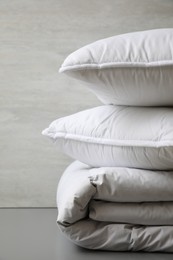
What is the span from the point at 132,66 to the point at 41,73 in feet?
1.81

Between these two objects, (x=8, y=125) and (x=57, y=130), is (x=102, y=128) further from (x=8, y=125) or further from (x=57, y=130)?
(x=8, y=125)

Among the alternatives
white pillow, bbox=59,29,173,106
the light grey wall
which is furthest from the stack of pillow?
the light grey wall

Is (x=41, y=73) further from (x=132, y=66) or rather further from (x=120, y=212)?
(x=120, y=212)

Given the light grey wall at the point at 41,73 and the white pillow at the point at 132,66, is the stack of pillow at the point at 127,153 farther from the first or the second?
the light grey wall at the point at 41,73

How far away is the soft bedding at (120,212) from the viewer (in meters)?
1.10

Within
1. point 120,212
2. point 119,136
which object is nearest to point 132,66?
point 119,136

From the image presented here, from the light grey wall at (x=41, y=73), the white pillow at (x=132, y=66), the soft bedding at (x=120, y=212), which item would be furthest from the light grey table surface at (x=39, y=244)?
the white pillow at (x=132, y=66)

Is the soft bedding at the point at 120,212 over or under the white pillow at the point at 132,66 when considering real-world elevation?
under

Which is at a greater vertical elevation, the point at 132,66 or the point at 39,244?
the point at 132,66

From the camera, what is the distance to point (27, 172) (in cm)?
164

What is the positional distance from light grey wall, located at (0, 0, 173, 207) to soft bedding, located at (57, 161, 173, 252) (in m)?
0.52

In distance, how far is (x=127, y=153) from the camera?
1149 mm

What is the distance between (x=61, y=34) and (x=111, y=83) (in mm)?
510

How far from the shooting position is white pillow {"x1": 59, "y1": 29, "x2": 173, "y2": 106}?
1.13 metres
